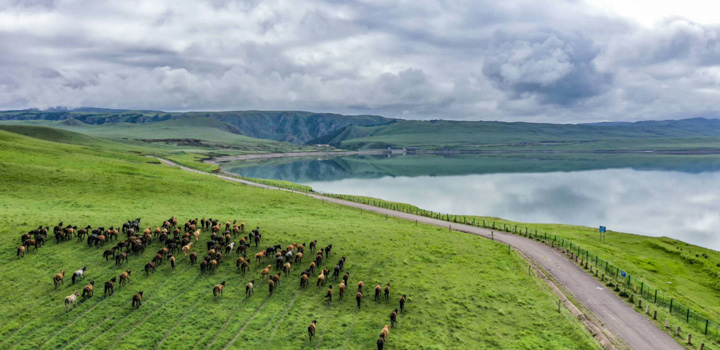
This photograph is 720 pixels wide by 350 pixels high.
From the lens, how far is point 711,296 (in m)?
44.5

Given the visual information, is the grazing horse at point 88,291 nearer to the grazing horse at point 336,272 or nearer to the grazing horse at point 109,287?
the grazing horse at point 109,287

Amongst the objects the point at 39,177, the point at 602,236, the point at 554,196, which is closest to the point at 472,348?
the point at 602,236

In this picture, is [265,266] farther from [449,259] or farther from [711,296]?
[711,296]

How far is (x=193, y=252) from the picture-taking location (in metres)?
35.5

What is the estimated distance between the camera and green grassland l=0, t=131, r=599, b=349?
25531 millimetres

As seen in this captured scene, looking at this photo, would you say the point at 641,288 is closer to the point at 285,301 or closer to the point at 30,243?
the point at 285,301

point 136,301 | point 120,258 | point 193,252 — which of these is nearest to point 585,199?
point 193,252

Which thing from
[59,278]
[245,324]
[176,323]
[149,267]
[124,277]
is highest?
[149,267]

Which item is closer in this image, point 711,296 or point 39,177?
point 711,296

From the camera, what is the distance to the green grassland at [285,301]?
83.8 feet

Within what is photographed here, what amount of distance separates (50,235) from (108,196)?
76.4ft

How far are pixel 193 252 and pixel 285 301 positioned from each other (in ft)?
36.4

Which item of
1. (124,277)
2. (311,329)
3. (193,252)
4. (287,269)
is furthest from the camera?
(193,252)

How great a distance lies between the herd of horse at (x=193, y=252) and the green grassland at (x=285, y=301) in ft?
2.19
